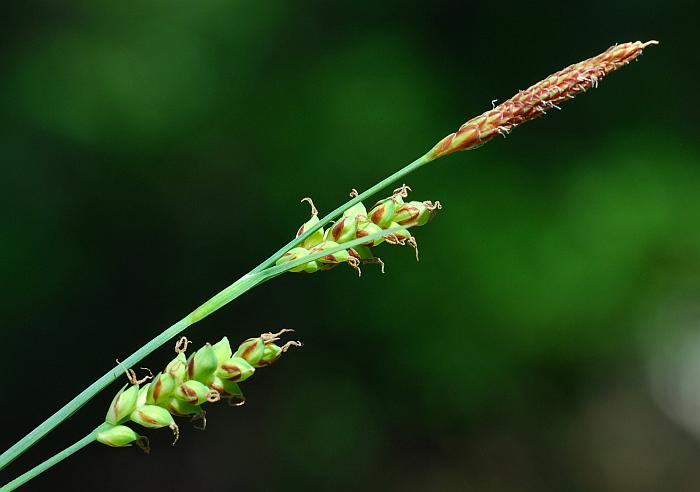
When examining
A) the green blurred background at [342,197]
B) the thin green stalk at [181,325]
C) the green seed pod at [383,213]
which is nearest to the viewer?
the thin green stalk at [181,325]

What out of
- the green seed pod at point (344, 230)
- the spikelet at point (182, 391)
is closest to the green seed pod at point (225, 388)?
the spikelet at point (182, 391)

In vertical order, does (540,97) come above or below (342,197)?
below

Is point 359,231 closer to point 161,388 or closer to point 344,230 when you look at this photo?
point 344,230

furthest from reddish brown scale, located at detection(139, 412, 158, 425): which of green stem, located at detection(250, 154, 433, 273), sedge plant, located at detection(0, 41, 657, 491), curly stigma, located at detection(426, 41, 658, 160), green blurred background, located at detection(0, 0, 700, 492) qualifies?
green blurred background, located at detection(0, 0, 700, 492)

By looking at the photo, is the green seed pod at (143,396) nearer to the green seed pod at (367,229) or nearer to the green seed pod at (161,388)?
the green seed pod at (161,388)

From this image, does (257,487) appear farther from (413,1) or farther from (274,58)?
(413,1)

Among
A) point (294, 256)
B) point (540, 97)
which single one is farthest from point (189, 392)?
point (540, 97)

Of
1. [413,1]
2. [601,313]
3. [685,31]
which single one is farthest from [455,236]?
[685,31]
